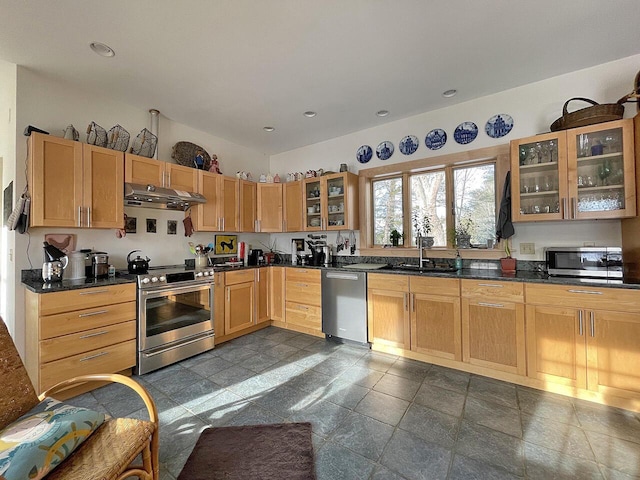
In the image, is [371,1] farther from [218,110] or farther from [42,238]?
[42,238]

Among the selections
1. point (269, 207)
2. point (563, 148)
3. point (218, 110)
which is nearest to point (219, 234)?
point (269, 207)

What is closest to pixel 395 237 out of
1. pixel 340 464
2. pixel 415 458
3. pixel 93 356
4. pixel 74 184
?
pixel 415 458

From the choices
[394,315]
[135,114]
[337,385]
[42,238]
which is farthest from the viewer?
[135,114]

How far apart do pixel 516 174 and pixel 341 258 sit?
7.53 ft

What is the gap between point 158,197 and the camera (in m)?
2.91

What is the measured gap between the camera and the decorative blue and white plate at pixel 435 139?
3.23 meters

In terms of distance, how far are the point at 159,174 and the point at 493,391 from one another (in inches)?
154

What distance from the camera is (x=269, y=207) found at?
4.21 metres

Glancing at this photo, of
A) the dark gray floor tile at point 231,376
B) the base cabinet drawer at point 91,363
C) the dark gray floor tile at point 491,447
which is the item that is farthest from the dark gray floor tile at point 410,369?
the base cabinet drawer at point 91,363

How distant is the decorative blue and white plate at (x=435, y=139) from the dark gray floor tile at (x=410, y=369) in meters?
2.48

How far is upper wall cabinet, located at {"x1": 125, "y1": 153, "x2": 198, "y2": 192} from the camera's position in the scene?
2.83 meters

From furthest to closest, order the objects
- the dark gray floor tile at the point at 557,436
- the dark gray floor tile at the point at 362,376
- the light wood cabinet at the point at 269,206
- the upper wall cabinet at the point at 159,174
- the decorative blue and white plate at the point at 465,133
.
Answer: the light wood cabinet at the point at 269,206
the decorative blue and white plate at the point at 465,133
the upper wall cabinet at the point at 159,174
the dark gray floor tile at the point at 362,376
the dark gray floor tile at the point at 557,436

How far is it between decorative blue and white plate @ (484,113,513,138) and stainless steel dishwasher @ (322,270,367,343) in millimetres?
2095

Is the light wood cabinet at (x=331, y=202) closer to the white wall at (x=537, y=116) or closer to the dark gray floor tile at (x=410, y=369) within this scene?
the white wall at (x=537, y=116)
